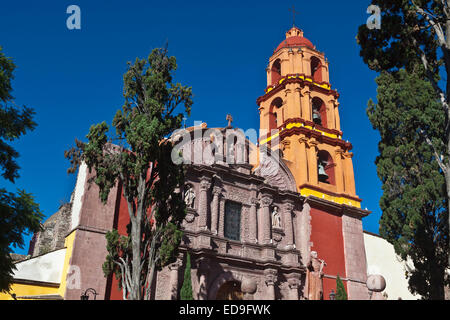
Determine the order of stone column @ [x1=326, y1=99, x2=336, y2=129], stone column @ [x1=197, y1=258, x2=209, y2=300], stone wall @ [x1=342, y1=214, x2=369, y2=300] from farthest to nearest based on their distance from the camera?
stone column @ [x1=326, y1=99, x2=336, y2=129], stone wall @ [x1=342, y1=214, x2=369, y2=300], stone column @ [x1=197, y1=258, x2=209, y2=300]

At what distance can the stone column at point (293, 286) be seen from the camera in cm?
1836

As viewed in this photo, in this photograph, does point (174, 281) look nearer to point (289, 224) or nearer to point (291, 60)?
point (289, 224)

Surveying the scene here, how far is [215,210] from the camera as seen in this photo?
60.1ft

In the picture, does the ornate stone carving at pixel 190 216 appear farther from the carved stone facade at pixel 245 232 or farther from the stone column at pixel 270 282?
the stone column at pixel 270 282

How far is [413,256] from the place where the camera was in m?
16.4

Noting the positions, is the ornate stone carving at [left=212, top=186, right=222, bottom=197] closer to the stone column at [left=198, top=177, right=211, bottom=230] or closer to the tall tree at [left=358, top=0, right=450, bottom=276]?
the stone column at [left=198, top=177, right=211, bottom=230]

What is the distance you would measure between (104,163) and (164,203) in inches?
83.2

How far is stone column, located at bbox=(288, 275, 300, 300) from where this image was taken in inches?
723

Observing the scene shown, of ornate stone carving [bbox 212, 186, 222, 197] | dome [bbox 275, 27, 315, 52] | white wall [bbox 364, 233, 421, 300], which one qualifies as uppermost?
dome [bbox 275, 27, 315, 52]

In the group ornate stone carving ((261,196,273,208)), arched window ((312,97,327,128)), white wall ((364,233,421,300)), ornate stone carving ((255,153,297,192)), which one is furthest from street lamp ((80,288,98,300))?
arched window ((312,97,327,128))

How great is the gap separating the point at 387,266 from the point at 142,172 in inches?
634

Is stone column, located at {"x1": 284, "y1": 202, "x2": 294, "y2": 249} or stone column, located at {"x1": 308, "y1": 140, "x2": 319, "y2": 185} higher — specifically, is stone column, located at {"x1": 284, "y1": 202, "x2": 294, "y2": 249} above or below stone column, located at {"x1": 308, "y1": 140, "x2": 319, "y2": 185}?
below

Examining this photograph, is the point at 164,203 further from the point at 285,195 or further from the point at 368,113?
the point at 368,113

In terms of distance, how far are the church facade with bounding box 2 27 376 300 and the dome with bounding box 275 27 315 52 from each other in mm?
783
